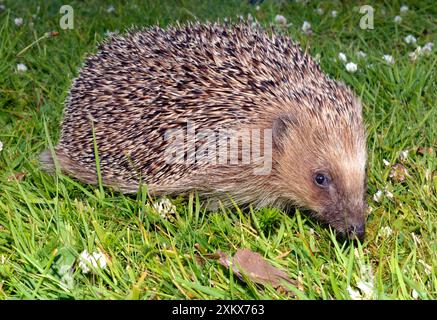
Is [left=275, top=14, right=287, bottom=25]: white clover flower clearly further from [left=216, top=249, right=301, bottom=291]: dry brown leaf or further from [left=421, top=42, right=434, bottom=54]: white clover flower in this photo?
[left=216, top=249, right=301, bottom=291]: dry brown leaf

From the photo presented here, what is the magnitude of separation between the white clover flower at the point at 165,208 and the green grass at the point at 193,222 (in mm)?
67

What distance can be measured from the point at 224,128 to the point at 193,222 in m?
0.66

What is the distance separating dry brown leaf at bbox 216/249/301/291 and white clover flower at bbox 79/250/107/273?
63 cm

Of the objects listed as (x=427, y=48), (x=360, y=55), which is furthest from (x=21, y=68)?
(x=427, y=48)

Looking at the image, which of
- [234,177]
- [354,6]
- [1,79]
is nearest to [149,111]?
[234,177]

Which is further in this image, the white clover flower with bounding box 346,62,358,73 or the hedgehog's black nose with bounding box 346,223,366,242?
the white clover flower with bounding box 346,62,358,73

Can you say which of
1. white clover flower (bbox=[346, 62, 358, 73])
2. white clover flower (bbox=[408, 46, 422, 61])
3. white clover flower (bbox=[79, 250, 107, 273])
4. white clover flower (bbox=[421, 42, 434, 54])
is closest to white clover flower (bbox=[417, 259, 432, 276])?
white clover flower (bbox=[79, 250, 107, 273])

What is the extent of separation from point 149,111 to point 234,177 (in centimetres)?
73

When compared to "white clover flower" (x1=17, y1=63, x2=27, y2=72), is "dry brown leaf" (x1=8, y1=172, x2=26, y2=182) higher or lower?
lower

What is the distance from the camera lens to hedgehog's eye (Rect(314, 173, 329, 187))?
4598 mm

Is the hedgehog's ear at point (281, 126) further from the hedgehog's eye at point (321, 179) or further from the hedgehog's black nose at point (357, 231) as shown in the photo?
the hedgehog's black nose at point (357, 231)

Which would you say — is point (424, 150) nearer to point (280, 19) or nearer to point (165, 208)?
point (165, 208)

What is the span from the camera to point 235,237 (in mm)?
4305

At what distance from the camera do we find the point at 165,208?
4.61m
